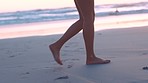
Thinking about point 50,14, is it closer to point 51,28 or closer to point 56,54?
point 51,28

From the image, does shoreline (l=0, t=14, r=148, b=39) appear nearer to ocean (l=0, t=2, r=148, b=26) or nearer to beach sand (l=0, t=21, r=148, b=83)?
ocean (l=0, t=2, r=148, b=26)

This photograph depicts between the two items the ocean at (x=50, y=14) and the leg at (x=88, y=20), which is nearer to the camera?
the leg at (x=88, y=20)

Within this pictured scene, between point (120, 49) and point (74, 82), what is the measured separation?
2.21 m

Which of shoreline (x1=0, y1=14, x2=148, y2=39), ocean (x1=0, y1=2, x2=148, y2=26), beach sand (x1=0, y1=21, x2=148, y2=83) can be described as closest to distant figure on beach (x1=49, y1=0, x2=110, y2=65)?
beach sand (x1=0, y1=21, x2=148, y2=83)

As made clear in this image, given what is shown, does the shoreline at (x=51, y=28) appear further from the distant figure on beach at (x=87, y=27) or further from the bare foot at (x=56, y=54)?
the distant figure on beach at (x=87, y=27)

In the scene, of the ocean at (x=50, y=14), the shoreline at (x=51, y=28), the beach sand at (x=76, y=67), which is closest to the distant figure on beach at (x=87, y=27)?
the beach sand at (x=76, y=67)

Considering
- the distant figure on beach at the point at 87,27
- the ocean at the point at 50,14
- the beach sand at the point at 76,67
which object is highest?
the distant figure on beach at the point at 87,27

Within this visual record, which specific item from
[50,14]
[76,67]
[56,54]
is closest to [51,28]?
[50,14]

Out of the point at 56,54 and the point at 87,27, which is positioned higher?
the point at 87,27

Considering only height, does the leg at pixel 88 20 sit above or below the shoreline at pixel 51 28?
above

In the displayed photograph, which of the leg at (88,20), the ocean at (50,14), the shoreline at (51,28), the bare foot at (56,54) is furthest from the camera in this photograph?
the ocean at (50,14)

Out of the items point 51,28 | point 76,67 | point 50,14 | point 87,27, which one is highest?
point 87,27

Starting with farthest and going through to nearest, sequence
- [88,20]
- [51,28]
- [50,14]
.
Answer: [50,14], [51,28], [88,20]

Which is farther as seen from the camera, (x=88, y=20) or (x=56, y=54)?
(x=56, y=54)
